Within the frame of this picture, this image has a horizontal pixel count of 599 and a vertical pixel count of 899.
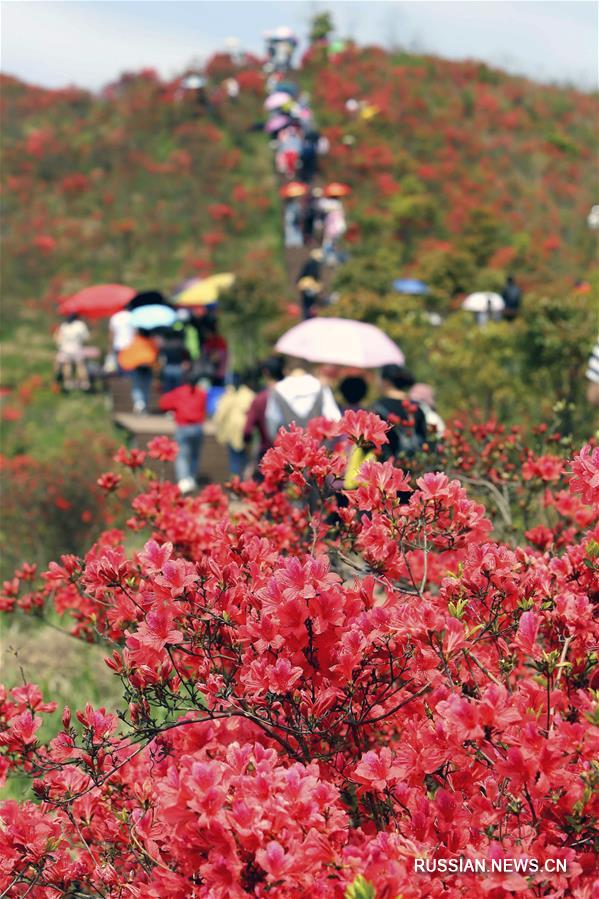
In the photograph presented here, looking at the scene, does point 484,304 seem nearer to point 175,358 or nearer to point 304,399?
point 175,358

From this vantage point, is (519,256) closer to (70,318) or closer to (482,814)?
(70,318)

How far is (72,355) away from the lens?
1503cm

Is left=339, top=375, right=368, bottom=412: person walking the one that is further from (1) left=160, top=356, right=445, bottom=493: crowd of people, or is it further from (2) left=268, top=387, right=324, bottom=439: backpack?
(2) left=268, top=387, right=324, bottom=439: backpack

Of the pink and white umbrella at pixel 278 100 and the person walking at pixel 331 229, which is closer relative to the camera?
the person walking at pixel 331 229

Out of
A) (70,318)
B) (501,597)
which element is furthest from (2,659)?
(70,318)

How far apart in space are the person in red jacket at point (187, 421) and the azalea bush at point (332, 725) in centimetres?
602

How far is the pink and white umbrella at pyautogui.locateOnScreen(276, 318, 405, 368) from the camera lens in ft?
19.7

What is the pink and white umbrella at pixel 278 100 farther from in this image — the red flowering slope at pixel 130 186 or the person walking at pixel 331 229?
the person walking at pixel 331 229

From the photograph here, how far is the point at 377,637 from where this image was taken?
2146 mm

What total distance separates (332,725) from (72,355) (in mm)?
13607

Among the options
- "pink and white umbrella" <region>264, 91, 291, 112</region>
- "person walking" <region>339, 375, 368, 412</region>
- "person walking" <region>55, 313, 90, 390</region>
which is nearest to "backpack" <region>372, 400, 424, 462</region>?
"person walking" <region>339, 375, 368, 412</region>

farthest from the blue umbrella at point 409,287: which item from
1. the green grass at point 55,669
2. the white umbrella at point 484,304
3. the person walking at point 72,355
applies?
the green grass at point 55,669

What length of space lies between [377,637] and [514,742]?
470 mm

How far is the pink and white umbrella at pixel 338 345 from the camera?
600 cm
